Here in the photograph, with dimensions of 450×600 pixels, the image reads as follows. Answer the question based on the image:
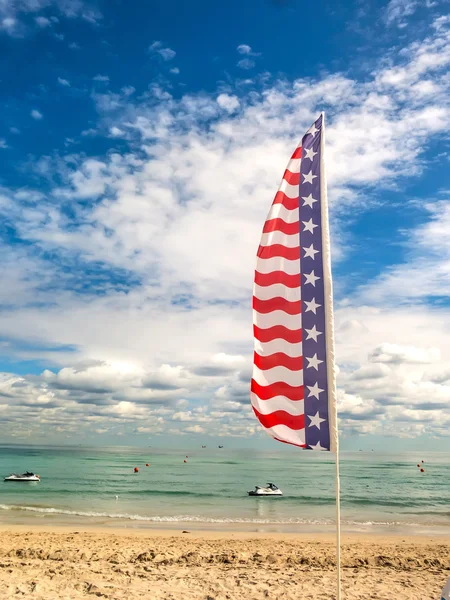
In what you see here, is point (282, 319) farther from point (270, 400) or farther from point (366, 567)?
point (366, 567)

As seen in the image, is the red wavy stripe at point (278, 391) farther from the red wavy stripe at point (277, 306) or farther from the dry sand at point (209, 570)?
the dry sand at point (209, 570)

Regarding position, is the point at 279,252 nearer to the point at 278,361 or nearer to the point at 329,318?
the point at 329,318

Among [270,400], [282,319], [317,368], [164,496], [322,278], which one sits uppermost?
[322,278]

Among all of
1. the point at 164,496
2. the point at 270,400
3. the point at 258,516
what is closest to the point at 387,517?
the point at 258,516

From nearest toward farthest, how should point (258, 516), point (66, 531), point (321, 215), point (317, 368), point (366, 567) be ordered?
point (317, 368) < point (321, 215) < point (366, 567) < point (66, 531) < point (258, 516)

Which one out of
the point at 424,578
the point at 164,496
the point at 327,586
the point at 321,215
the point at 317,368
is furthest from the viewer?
the point at 164,496

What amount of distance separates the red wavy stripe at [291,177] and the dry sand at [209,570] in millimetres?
8139

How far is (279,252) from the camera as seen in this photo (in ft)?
23.4

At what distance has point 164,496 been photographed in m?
40.7

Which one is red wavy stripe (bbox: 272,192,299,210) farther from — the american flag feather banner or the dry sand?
the dry sand

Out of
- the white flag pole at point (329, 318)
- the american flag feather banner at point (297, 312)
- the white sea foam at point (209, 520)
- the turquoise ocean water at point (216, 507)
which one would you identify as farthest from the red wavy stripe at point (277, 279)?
the white sea foam at point (209, 520)

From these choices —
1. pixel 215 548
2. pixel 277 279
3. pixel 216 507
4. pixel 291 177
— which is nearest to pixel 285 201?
pixel 291 177

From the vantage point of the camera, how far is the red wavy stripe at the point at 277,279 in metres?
6.93

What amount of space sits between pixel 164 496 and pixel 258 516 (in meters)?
14.5
